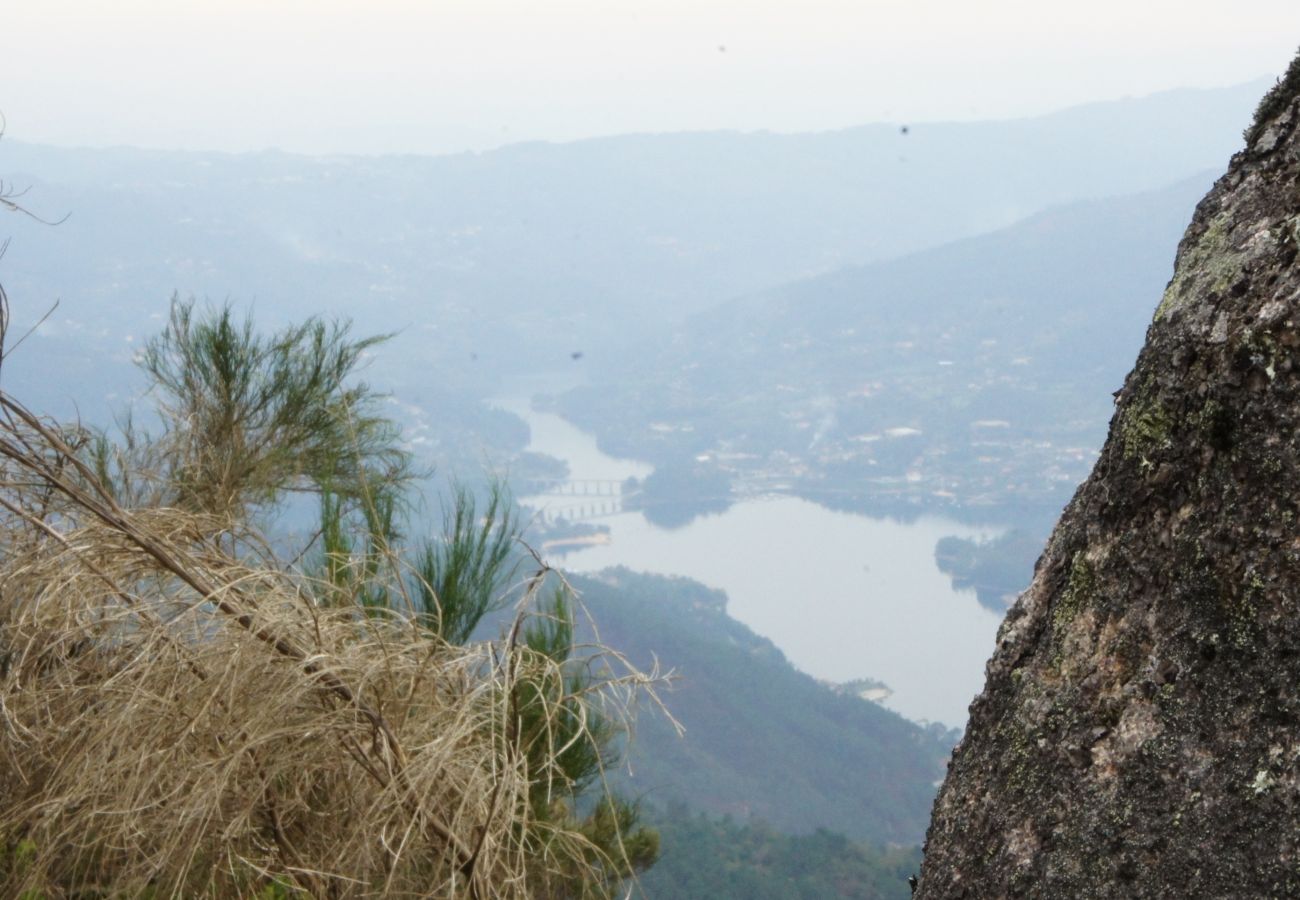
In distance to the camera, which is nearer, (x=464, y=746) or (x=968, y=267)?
(x=464, y=746)

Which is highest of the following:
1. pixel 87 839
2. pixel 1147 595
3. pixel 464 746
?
pixel 1147 595

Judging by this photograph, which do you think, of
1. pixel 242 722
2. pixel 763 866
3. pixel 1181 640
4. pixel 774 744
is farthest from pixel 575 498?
pixel 1181 640

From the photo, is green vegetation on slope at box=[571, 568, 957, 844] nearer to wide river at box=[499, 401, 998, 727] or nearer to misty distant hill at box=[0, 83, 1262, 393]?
wide river at box=[499, 401, 998, 727]

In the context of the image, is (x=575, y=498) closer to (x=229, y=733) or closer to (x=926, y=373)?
(x=926, y=373)

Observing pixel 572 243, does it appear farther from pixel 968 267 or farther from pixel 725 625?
pixel 725 625

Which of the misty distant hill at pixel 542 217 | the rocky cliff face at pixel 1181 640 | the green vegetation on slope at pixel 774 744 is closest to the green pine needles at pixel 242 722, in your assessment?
the rocky cliff face at pixel 1181 640

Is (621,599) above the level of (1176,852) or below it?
below

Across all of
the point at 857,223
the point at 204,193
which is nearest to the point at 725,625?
the point at 204,193
